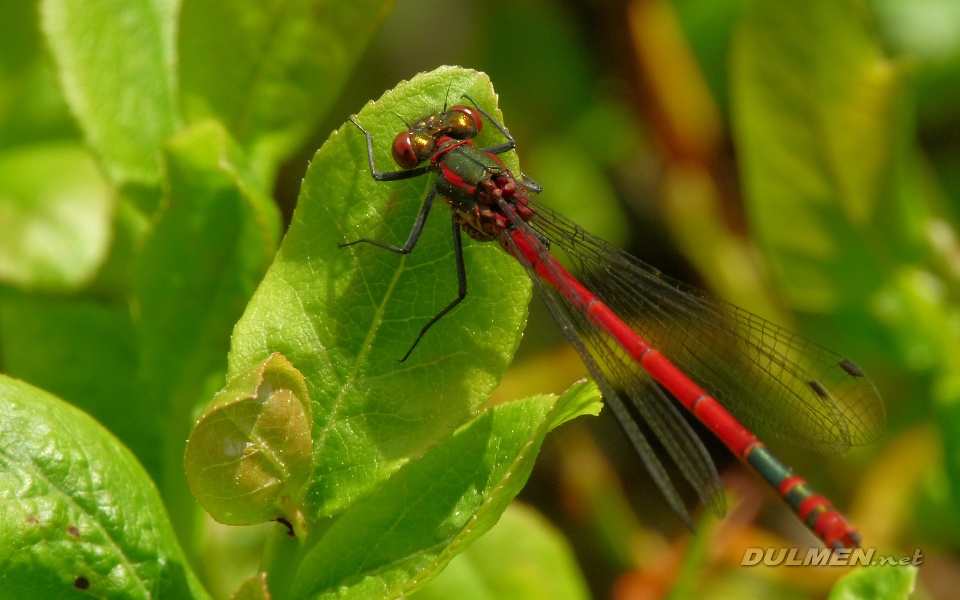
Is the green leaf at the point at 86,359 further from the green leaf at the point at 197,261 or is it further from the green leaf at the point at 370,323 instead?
the green leaf at the point at 370,323

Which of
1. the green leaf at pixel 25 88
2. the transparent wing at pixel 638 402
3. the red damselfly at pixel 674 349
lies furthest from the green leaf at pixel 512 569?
the green leaf at pixel 25 88

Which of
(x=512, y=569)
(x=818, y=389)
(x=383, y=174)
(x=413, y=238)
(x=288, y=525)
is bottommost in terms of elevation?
(x=818, y=389)

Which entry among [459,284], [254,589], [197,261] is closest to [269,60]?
[197,261]

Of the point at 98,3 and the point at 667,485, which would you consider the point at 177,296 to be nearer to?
the point at 98,3

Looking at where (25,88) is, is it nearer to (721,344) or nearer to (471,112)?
(471,112)

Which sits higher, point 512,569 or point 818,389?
point 512,569

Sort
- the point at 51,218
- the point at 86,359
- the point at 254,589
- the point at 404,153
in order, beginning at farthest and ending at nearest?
the point at 51,218 → the point at 86,359 → the point at 404,153 → the point at 254,589

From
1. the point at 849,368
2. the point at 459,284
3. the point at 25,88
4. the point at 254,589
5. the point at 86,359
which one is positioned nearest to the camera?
the point at 254,589
